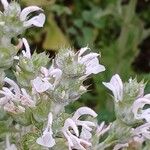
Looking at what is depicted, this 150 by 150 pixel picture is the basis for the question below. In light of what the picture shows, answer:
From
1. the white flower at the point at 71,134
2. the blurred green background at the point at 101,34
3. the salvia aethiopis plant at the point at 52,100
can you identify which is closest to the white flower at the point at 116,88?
the salvia aethiopis plant at the point at 52,100

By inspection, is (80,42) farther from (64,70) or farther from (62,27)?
(64,70)

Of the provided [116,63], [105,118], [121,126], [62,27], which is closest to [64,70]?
[121,126]

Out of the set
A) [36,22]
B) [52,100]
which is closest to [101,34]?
[36,22]

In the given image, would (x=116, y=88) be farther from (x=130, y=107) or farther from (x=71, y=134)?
(x=71, y=134)

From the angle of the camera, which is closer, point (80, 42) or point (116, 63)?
point (116, 63)

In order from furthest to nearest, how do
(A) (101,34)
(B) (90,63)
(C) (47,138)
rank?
(A) (101,34) → (B) (90,63) → (C) (47,138)

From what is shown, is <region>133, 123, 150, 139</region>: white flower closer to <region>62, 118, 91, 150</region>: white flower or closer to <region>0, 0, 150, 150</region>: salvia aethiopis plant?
<region>0, 0, 150, 150</region>: salvia aethiopis plant
